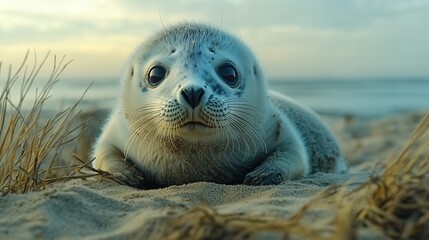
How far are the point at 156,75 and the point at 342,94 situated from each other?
26541 millimetres

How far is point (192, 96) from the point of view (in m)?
3.65

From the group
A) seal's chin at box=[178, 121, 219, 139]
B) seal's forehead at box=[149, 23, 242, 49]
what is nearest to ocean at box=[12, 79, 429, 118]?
seal's forehead at box=[149, 23, 242, 49]

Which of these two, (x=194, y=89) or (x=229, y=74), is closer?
(x=194, y=89)

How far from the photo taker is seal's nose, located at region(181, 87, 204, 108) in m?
3.65

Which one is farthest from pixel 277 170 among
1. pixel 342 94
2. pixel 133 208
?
pixel 342 94

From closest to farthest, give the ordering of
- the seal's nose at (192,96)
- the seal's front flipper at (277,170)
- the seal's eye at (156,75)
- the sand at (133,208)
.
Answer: the sand at (133,208) → the seal's nose at (192,96) → the seal's front flipper at (277,170) → the seal's eye at (156,75)

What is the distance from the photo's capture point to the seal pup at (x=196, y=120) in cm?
385

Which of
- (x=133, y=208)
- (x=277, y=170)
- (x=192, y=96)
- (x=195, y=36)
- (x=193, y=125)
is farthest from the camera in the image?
(x=195, y=36)

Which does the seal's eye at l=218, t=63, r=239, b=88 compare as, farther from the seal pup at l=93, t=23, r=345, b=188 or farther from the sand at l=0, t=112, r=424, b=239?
the sand at l=0, t=112, r=424, b=239

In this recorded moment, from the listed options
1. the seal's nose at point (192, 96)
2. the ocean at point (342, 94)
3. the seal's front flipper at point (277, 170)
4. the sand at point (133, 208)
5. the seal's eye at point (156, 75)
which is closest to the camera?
the sand at point (133, 208)

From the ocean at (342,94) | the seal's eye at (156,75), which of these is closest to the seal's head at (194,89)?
the seal's eye at (156,75)

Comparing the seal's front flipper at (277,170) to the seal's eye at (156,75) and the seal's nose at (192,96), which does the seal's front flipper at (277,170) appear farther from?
the seal's eye at (156,75)

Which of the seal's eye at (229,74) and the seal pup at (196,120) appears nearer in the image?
the seal pup at (196,120)

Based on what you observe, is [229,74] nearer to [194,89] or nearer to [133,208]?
[194,89]
